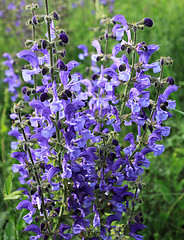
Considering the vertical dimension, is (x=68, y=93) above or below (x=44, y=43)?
below

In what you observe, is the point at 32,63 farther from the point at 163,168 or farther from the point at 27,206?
the point at 163,168

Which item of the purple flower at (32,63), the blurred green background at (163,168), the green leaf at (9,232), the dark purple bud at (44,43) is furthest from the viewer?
the blurred green background at (163,168)

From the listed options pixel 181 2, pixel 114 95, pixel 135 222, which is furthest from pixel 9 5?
pixel 135 222

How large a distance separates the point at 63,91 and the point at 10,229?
129cm

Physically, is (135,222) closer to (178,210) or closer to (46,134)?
(46,134)

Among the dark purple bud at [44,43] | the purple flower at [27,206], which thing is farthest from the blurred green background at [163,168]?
the dark purple bud at [44,43]

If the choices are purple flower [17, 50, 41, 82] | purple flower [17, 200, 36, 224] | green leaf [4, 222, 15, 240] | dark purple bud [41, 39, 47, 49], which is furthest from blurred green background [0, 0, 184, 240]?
dark purple bud [41, 39, 47, 49]

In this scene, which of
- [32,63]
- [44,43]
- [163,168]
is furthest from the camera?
[163,168]

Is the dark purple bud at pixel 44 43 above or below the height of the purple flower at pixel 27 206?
above

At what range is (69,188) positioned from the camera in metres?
1.90

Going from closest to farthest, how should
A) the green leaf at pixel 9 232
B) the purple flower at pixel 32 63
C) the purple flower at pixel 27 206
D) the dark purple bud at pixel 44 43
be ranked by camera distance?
the dark purple bud at pixel 44 43, the purple flower at pixel 32 63, the purple flower at pixel 27 206, the green leaf at pixel 9 232

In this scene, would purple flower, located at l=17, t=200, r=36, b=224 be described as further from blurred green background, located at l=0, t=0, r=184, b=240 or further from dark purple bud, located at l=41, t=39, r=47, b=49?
dark purple bud, located at l=41, t=39, r=47, b=49

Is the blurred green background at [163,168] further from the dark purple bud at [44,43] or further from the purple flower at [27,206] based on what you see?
the dark purple bud at [44,43]

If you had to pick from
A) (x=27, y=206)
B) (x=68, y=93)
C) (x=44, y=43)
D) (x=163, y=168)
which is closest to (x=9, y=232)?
(x=27, y=206)
